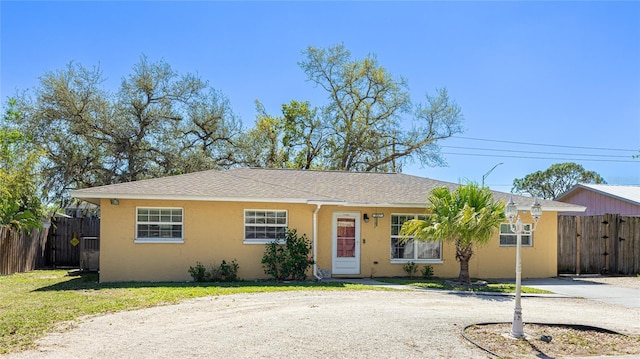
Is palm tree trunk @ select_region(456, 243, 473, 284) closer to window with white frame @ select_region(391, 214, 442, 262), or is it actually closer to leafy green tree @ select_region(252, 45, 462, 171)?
window with white frame @ select_region(391, 214, 442, 262)

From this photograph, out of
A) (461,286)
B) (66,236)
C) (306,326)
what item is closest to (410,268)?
(461,286)

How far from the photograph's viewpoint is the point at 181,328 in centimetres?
837

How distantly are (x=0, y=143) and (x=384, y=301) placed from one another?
1814cm

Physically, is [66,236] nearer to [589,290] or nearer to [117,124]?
[117,124]

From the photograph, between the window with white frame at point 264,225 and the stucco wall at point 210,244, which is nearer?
the stucco wall at point 210,244

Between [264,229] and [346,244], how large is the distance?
273 centimetres

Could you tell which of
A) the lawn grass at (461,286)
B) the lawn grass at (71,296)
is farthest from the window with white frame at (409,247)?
the lawn grass at (71,296)

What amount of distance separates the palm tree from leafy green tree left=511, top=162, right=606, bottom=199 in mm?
45576

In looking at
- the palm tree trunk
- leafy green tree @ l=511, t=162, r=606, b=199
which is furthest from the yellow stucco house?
leafy green tree @ l=511, t=162, r=606, b=199

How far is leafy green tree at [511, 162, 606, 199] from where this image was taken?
56.5 meters

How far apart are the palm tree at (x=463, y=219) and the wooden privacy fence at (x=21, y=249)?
12.5 metres

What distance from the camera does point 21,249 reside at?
18.3 meters

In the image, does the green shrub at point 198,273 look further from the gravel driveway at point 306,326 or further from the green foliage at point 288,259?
the gravel driveway at point 306,326

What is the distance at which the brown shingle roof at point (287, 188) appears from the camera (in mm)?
15209
